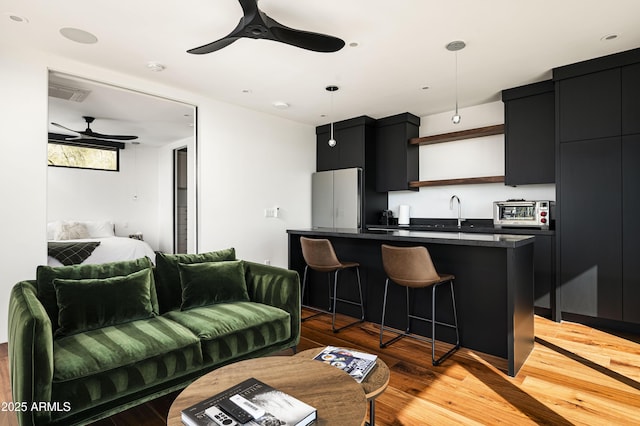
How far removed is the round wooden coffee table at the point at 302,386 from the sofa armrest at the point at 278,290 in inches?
37.2

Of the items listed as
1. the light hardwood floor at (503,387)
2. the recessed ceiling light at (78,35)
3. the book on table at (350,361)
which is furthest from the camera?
the recessed ceiling light at (78,35)

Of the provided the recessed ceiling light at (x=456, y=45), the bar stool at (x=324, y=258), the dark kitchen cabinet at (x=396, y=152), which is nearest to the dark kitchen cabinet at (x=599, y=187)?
the recessed ceiling light at (x=456, y=45)

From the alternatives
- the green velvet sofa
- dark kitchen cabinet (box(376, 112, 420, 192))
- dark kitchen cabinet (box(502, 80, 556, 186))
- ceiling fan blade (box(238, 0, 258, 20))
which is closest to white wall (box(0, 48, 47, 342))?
the green velvet sofa

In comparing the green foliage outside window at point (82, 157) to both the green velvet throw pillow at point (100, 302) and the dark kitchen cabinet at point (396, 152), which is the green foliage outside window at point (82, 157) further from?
the dark kitchen cabinet at point (396, 152)

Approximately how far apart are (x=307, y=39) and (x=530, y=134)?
9.96 ft

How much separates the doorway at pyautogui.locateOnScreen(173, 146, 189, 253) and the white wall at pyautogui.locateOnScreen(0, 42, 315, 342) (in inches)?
10.6

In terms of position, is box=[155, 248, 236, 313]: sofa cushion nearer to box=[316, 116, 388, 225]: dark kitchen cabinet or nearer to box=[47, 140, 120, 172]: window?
box=[47, 140, 120, 172]: window

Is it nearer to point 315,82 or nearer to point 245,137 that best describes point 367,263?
point 315,82

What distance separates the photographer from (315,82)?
398 centimetres

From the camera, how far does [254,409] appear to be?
1.18m

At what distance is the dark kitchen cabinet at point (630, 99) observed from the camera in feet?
10.5

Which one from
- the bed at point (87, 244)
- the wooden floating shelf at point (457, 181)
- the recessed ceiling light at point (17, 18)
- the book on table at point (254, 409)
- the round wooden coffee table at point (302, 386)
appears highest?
the recessed ceiling light at point (17, 18)

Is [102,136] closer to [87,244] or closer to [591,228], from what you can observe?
[87,244]

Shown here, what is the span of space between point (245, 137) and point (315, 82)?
1.39m
